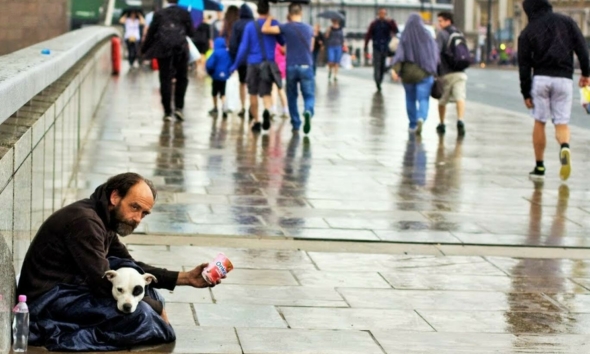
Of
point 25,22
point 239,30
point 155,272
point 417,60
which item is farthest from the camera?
point 25,22

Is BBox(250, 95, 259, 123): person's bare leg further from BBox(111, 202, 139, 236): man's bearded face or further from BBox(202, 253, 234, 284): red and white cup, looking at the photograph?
BBox(111, 202, 139, 236): man's bearded face

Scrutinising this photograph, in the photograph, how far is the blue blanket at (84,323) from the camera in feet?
19.2

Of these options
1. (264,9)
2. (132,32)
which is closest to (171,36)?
(264,9)

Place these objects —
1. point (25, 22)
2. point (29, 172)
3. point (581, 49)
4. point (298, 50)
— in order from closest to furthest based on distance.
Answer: point (29, 172) < point (581, 49) < point (298, 50) < point (25, 22)

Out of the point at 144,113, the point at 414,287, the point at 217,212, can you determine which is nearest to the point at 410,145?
the point at 144,113

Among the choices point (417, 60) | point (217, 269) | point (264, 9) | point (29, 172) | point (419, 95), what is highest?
point (264, 9)

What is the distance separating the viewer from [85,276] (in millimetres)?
5844

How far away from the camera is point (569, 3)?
79438 mm

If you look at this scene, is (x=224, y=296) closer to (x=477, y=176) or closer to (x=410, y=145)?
(x=477, y=176)

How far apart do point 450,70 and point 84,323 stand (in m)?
12.8

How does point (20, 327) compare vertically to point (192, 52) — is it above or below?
below

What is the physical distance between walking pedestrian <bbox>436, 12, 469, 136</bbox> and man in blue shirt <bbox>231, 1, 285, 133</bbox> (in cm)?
213

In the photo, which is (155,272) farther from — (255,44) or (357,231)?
(255,44)

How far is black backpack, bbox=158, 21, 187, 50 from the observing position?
18594 mm
